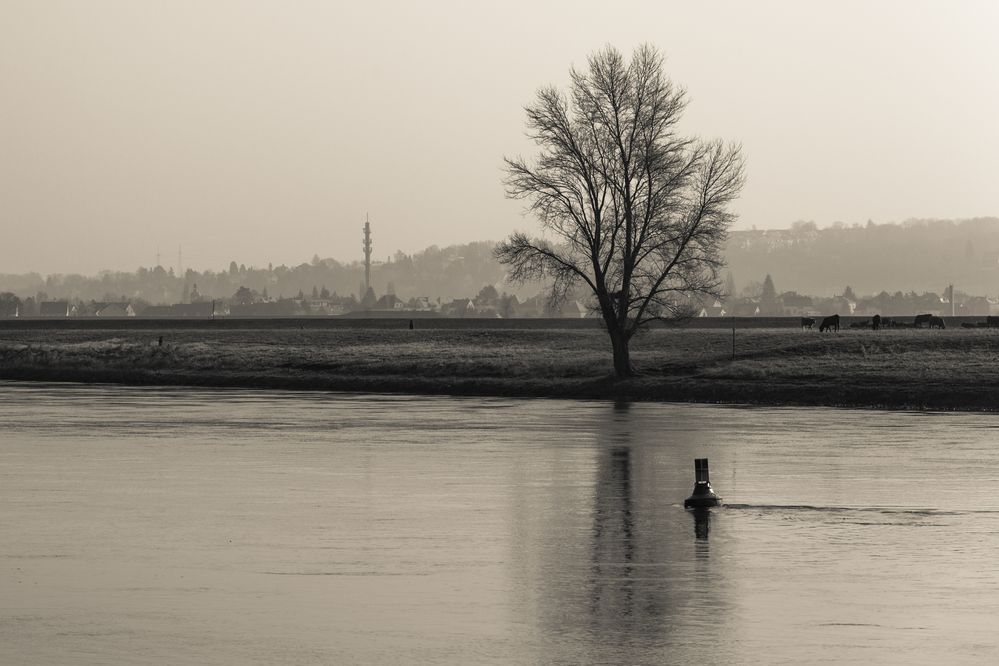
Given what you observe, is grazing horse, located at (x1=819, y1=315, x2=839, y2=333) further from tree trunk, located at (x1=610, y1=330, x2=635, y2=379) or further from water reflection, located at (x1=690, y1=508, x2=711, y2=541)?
water reflection, located at (x1=690, y1=508, x2=711, y2=541)

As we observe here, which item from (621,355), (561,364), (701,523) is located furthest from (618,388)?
(701,523)

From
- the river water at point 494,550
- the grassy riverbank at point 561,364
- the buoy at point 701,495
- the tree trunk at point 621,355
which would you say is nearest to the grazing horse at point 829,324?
the grassy riverbank at point 561,364

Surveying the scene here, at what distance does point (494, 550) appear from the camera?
1611 centimetres

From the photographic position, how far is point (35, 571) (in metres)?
14.5

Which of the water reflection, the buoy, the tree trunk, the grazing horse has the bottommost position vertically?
the water reflection

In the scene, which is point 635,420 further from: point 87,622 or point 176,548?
point 87,622

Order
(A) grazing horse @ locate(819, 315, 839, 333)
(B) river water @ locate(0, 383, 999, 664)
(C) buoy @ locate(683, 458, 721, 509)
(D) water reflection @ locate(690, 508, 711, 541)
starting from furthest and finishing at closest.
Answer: (A) grazing horse @ locate(819, 315, 839, 333)
(C) buoy @ locate(683, 458, 721, 509)
(D) water reflection @ locate(690, 508, 711, 541)
(B) river water @ locate(0, 383, 999, 664)

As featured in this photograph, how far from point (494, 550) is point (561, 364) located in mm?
46596

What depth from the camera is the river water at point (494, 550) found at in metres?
11.3

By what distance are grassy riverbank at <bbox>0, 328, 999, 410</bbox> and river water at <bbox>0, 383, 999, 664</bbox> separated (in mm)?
17165

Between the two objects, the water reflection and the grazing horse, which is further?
the grazing horse

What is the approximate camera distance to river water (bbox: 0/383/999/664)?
11266mm

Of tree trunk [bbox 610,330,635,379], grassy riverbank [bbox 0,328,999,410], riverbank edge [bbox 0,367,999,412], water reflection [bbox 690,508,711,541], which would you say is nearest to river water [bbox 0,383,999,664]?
water reflection [bbox 690,508,711,541]

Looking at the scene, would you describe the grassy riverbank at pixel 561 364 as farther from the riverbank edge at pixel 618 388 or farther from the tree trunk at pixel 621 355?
the tree trunk at pixel 621 355
